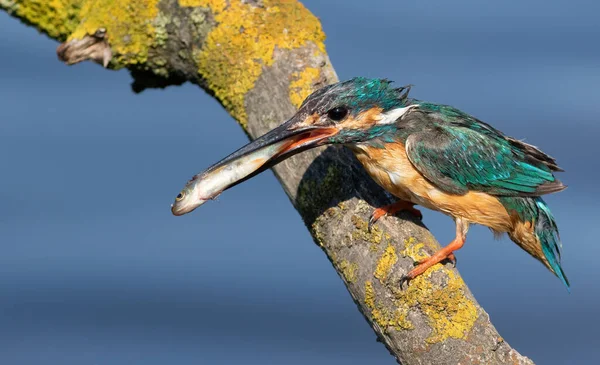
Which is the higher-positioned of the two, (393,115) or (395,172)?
(393,115)

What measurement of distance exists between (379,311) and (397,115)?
93 centimetres

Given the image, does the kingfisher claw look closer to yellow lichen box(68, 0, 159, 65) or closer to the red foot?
the red foot

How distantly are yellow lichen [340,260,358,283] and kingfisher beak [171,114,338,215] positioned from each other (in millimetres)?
496

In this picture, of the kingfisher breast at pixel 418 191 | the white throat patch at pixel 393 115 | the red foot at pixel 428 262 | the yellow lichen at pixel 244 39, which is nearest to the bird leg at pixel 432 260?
the red foot at pixel 428 262

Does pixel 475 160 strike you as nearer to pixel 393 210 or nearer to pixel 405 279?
pixel 393 210

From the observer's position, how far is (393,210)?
3402 millimetres

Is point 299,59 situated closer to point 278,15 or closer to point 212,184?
point 278,15

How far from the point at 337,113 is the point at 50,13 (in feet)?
5.08

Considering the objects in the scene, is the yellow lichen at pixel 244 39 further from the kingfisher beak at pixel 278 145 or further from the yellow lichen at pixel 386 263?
the yellow lichen at pixel 386 263

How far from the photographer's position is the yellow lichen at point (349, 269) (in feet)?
10.7

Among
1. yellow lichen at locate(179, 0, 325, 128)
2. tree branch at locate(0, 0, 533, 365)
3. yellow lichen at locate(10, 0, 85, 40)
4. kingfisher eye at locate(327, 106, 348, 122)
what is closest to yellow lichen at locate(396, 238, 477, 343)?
tree branch at locate(0, 0, 533, 365)

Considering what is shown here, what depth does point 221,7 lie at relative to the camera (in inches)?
152

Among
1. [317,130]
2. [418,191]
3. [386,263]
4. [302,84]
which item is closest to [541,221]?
[418,191]

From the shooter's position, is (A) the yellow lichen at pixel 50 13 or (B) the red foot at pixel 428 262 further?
(A) the yellow lichen at pixel 50 13
